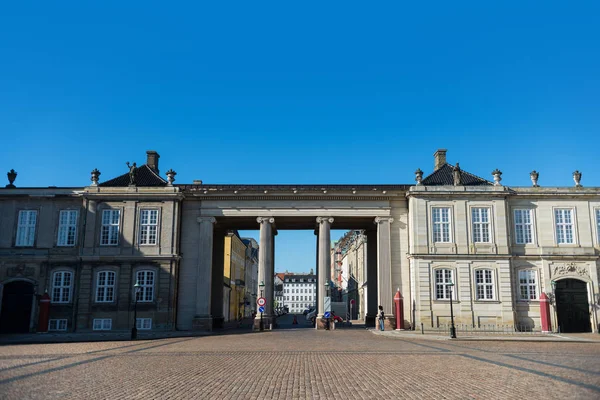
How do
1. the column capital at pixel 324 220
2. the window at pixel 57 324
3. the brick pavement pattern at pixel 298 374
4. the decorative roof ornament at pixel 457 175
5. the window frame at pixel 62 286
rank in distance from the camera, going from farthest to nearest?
the column capital at pixel 324 220 < the decorative roof ornament at pixel 457 175 < the window frame at pixel 62 286 < the window at pixel 57 324 < the brick pavement pattern at pixel 298 374

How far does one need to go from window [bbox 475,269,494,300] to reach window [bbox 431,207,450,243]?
3621mm

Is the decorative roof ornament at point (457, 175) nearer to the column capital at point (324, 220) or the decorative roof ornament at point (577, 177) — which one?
the decorative roof ornament at point (577, 177)

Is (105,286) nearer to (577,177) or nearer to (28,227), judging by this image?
(28,227)

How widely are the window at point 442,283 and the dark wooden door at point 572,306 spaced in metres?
8.35

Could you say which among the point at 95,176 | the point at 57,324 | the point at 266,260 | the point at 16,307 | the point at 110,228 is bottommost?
the point at 57,324

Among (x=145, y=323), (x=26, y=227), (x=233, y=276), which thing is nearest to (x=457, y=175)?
(x=145, y=323)

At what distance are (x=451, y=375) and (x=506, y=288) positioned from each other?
29176mm

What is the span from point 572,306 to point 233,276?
47961 mm

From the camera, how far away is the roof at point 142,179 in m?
46.4

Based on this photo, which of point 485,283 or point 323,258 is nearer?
point 485,283

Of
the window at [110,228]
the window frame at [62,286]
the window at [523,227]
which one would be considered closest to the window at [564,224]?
the window at [523,227]

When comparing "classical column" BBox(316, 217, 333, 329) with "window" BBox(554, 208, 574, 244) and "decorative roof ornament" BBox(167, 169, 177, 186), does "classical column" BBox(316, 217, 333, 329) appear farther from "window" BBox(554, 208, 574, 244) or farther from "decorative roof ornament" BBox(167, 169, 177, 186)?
"window" BBox(554, 208, 574, 244)

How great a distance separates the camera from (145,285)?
42.6 m

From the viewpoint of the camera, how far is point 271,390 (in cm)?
1297
